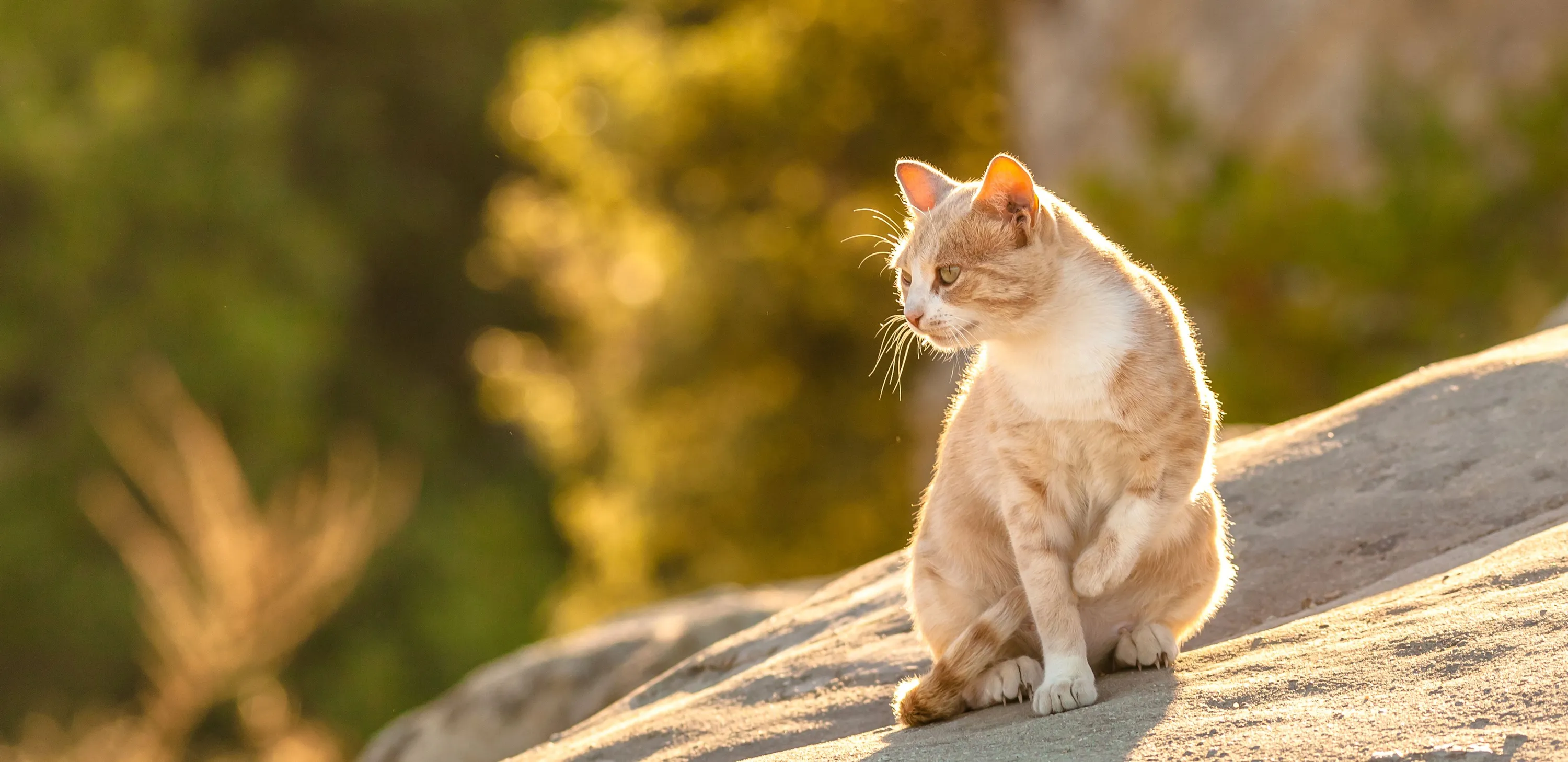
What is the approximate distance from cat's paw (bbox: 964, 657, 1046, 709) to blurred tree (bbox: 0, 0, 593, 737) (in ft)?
38.9

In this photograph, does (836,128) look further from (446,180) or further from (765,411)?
(446,180)

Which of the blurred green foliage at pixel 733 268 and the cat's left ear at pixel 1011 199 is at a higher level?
the blurred green foliage at pixel 733 268

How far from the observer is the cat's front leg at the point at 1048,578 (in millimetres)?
2691

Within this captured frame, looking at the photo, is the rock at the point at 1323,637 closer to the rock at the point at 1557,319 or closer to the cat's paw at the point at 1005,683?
the cat's paw at the point at 1005,683

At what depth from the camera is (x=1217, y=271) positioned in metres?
7.20

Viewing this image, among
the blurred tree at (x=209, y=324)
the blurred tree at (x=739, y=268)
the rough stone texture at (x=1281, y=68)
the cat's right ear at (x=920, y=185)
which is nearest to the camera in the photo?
the cat's right ear at (x=920, y=185)

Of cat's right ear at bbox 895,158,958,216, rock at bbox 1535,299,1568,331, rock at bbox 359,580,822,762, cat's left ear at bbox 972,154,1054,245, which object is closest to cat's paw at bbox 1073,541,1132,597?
cat's left ear at bbox 972,154,1054,245

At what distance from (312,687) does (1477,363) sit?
42.2 ft

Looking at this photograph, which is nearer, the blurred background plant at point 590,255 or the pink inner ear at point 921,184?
→ the pink inner ear at point 921,184

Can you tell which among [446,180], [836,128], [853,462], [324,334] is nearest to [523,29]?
[446,180]

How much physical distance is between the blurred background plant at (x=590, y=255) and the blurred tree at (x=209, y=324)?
4cm

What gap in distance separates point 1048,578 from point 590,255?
Result: 30.2ft

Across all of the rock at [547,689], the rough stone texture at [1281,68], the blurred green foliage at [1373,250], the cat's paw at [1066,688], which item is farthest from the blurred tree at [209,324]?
the cat's paw at [1066,688]

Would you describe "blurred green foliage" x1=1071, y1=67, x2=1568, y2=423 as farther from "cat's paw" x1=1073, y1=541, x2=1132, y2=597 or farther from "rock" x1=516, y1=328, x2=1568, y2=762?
"cat's paw" x1=1073, y1=541, x2=1132, y2=597
